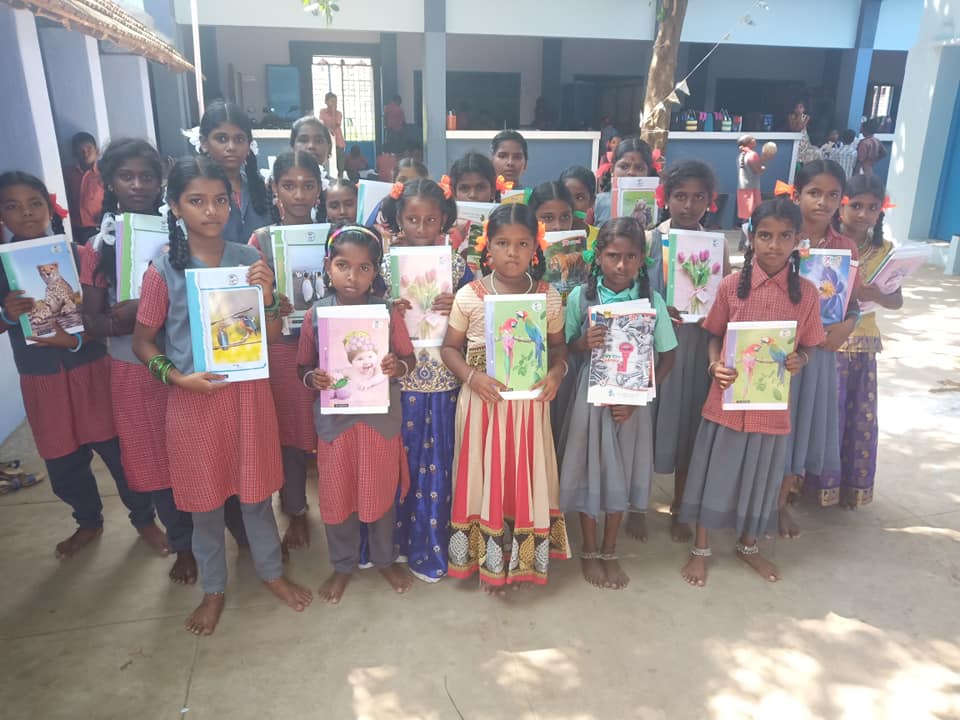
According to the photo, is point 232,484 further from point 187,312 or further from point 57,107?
point 57,107

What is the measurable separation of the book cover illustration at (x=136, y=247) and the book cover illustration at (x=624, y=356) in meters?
1.63

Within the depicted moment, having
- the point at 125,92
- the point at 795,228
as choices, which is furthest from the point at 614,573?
the point at 125,92

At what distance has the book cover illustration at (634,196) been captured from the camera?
3.50m

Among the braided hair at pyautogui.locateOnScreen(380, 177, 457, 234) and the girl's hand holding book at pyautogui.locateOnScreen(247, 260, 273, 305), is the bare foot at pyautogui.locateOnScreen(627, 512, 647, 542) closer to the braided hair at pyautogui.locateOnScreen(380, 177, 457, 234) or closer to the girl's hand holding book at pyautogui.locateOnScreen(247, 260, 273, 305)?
the braided hair at pyautogui.locateOnScreen(380, 177, 457, 234)

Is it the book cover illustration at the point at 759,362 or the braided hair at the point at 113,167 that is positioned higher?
the braided hair at the point at 113,167

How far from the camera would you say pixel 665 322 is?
269cm

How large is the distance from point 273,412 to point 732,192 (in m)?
11.3

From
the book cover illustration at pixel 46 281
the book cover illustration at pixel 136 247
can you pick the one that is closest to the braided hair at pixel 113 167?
the book cover illustration at pixel 46 281

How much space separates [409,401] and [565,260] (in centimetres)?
90

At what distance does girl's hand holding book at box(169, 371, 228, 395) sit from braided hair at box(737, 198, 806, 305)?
6.62 feet

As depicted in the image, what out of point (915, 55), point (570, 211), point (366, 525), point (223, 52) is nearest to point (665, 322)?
point (570, 211)

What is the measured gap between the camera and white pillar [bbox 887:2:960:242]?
8930mm

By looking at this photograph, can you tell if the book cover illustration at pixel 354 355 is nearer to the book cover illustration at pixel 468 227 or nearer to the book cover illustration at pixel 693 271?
the book cover illustration at pixel 468 227

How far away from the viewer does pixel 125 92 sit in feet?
26.5
